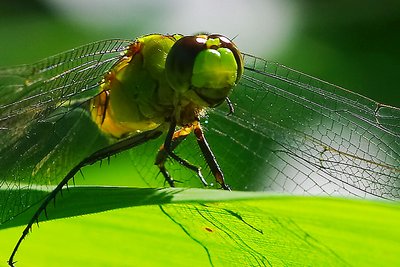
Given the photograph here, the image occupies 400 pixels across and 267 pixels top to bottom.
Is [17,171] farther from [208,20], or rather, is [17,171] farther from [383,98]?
[208,20]

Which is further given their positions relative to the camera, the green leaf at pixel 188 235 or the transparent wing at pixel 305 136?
the transparent wing at pixel 305 136

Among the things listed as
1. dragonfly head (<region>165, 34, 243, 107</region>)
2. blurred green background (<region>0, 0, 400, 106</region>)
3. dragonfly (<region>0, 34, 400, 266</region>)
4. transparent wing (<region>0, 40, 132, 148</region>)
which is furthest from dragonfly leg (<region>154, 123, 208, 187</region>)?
blurred green background (<region>0, 0, 400, 106</region>)

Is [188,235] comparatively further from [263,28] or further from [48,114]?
[263,28]

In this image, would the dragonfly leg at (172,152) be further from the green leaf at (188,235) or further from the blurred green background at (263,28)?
the blurred green background at (263,28)

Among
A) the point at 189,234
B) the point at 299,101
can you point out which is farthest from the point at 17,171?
A: the point at 299,101

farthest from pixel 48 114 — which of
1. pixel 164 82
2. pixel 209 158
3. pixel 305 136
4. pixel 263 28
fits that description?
pixel 263 28

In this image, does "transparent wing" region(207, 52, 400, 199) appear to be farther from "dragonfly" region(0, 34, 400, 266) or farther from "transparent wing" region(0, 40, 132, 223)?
"transparent wing" region(0, 40, 132, 223)

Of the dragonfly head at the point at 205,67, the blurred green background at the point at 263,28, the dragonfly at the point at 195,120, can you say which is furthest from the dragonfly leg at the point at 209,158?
the blurred green background at the point at 263,28
